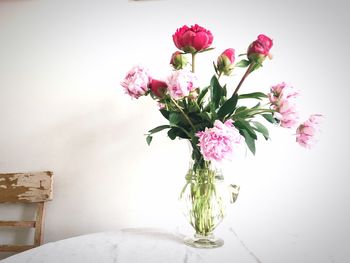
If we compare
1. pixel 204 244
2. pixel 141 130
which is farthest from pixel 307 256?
pixel 141 130

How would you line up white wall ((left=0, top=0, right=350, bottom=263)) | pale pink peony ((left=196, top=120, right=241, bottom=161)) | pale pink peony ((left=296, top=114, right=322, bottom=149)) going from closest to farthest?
1. pale pink peony ((left=196, top=120, right=241, bottom=161))
2. pale pink peony ((left=296, top=114, right=322, bottom=149))
3. white wall ((left=0, top=0, right=350, bottom=263))

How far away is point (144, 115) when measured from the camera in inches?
49.6

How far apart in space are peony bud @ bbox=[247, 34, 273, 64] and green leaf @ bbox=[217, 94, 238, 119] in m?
0.14

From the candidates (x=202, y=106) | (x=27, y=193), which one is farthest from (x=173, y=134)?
(x=27, y=193)

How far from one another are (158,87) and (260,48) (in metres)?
0.33

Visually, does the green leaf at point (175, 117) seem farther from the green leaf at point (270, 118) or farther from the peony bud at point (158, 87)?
the green leaf at point (270, 118)

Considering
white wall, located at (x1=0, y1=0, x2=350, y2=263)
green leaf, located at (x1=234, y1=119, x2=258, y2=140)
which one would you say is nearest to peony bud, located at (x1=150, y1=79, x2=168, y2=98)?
green leaf, located at (x1=234, y1=119, x2=258, y2=140)

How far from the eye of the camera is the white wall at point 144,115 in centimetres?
117

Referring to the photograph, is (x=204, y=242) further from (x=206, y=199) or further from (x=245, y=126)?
(x=245, y=126)

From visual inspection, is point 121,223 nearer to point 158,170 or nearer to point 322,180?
point 158,170

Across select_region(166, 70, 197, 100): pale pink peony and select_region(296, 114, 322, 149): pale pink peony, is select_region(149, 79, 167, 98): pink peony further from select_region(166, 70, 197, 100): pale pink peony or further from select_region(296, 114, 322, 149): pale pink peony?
select_region(296, 114, 322, 149): pale pink peony

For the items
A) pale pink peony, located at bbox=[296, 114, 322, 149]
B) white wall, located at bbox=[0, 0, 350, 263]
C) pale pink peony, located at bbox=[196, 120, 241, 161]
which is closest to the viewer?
pale pink peony, located at bbox=[196, 120, 241, 161]

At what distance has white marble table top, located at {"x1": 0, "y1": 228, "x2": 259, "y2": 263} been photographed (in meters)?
0.82

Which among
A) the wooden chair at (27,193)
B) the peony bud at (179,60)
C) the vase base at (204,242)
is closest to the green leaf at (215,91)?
the peony bud at (179,60)
